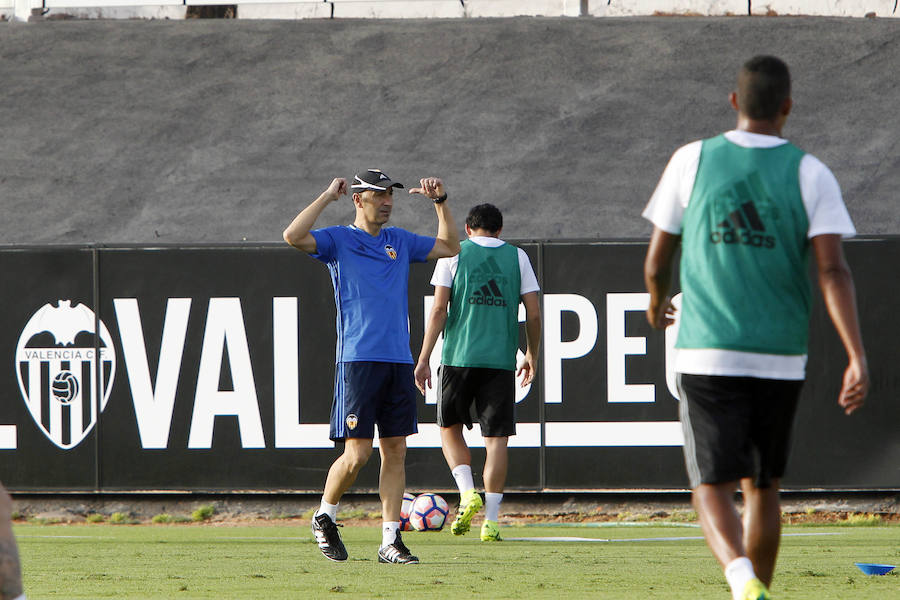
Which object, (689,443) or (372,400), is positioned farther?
(372,400)

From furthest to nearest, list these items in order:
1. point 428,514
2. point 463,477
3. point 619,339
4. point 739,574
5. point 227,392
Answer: point 227,392, point 619,339, point 428,514, point 463,477, point 739,574

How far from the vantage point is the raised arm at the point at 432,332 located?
909 cm

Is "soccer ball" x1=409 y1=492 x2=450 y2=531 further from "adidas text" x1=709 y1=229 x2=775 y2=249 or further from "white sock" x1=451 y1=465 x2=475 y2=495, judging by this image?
"adidas text" x1=709 y1=229 x2=775 y2=249

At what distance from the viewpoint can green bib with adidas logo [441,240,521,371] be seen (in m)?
9.20

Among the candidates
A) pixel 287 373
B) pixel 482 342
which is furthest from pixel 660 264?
pixel 287 373

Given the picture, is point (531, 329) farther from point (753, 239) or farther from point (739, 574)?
point (739, 574)

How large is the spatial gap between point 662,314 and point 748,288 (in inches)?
17.6

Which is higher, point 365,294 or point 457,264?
point 457,264

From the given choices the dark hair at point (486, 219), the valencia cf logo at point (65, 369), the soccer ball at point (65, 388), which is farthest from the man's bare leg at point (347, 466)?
the soccer ball at point (65, 388)

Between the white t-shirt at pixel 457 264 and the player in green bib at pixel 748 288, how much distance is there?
484 cm

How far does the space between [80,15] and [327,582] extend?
16.7 m

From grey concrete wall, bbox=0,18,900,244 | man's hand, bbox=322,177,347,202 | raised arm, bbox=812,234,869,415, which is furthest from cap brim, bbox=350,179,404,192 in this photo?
grey concrete wall, bbox=0,18,900,244

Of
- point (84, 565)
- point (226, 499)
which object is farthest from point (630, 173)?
point (84, 565)

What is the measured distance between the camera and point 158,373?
1150cm
